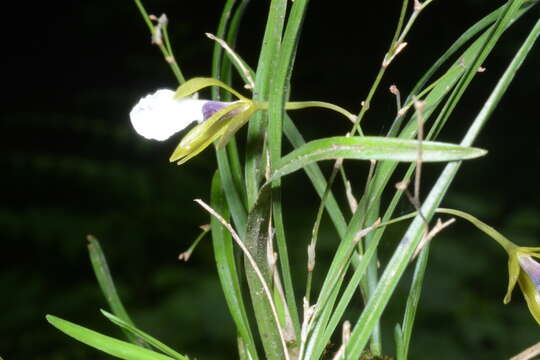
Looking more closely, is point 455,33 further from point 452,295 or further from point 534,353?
point 534,353

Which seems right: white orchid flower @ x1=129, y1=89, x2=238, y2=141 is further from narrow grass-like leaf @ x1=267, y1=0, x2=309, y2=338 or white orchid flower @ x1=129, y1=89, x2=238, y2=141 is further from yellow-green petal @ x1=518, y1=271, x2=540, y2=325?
yellow-green petal @ x1=518, y1=271, x2=540, y2=325

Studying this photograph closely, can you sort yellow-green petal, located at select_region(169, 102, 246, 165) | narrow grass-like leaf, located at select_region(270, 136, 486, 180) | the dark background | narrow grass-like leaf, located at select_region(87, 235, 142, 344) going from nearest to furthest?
narrow grass-like leaf, located at select_region(270, 136, 486, 180), yellow-green petal, located at select_region(169, 102, 246, 165), narrow grass-like leaf, located at select_region(87, 235, 142, 344), the dark background

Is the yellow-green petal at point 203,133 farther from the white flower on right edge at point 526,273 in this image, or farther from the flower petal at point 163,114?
the white flower on right edge at point 526,273

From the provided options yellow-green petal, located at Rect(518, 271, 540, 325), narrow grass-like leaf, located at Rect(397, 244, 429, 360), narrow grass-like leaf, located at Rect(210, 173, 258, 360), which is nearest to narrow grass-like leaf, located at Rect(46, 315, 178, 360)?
narrow grass-like leaf, located at Rect(210, 173, 258, 360)

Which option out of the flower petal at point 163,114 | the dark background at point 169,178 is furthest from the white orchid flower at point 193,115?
the dark background at point 169,178

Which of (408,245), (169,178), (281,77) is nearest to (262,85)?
(281,77)

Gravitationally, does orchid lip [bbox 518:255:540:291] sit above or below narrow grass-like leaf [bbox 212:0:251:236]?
below
